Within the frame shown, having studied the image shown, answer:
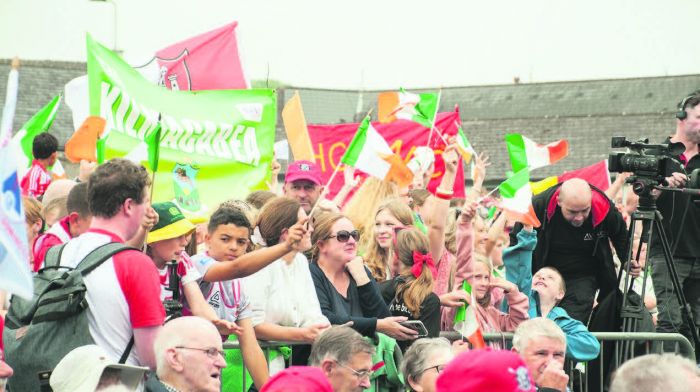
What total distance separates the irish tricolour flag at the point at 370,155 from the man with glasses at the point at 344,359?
13.4ft

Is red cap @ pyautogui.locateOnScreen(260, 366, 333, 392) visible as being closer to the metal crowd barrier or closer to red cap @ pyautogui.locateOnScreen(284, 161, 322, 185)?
the metal crowd barrier

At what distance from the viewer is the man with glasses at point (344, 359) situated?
656 centimetres

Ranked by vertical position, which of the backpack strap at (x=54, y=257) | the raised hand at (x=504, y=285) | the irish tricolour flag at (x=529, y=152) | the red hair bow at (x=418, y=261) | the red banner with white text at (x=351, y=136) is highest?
the red banner with white text at (x=351, y=136)

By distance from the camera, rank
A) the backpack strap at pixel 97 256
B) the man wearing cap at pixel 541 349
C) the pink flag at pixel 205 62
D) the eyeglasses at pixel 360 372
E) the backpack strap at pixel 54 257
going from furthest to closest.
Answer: the pink flag at pixel 205 62 → the man wearing cap at pixel 541 349 → the eyeglasses at pixel 360 372 → the backpack strap at pixel 54 257 → the backpack strap at pixel 97 256

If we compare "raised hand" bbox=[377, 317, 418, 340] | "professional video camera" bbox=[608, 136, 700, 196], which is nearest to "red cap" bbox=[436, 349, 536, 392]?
"raised hand" bbox=[377, 317, 418, 340]

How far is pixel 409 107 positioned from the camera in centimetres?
1327

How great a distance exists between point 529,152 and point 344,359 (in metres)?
5.61

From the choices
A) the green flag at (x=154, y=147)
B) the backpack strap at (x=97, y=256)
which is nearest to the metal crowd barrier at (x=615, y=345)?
the green flag at (x=154, y=147)

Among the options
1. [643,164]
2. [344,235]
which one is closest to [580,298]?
[643,164]

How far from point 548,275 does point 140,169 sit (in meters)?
4.08

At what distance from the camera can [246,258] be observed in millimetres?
6383

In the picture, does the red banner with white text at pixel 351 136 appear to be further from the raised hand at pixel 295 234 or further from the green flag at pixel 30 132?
the raised hand at pixel 295 234

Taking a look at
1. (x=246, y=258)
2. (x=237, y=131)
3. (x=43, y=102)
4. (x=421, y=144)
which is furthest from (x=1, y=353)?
(x=43, y=102)

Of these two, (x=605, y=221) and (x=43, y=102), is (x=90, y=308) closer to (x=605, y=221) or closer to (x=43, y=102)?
(x=605, y=221)
